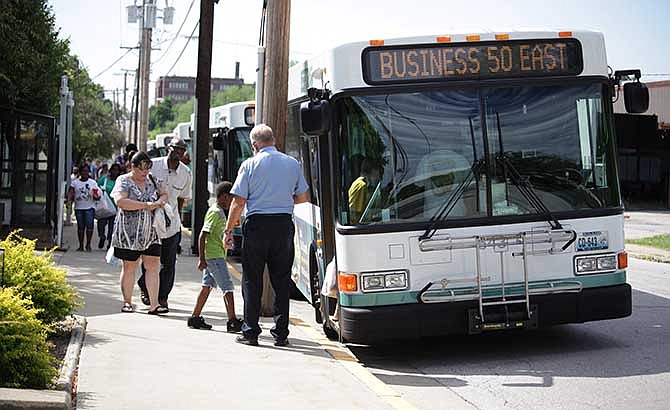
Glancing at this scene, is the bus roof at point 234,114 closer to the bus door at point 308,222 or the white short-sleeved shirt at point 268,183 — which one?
the bus door at point 308,222

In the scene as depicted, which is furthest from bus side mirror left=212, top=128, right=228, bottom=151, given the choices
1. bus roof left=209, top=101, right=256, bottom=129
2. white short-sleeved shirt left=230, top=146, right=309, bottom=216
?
white short-sleeved shirt left=230, top=146, right=309, bottom=216

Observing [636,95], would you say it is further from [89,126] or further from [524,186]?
[89,126]

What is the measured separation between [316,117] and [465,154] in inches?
53.9

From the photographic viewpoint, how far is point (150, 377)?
26.0 feet

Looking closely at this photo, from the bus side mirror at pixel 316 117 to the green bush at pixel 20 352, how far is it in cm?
314

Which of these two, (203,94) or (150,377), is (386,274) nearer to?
(150,377)

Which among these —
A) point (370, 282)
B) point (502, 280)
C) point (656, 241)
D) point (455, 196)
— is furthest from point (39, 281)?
point (656, 241)

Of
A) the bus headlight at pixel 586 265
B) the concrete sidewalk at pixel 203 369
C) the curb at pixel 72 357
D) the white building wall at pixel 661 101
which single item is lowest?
the concrete sidewalk at pixel 203 369

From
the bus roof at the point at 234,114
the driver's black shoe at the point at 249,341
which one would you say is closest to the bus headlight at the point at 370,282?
the driver's black shoe at the point at 249,341

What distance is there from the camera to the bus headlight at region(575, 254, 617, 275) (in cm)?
910

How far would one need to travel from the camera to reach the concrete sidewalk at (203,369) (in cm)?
727

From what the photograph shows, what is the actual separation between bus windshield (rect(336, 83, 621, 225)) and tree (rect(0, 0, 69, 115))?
1242 cm

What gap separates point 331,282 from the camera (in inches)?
371

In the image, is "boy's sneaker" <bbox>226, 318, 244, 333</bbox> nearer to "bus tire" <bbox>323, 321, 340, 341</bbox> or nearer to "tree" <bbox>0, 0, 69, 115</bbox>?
"bus tire" <bbox>323, 321, 340, 341</bbox>
